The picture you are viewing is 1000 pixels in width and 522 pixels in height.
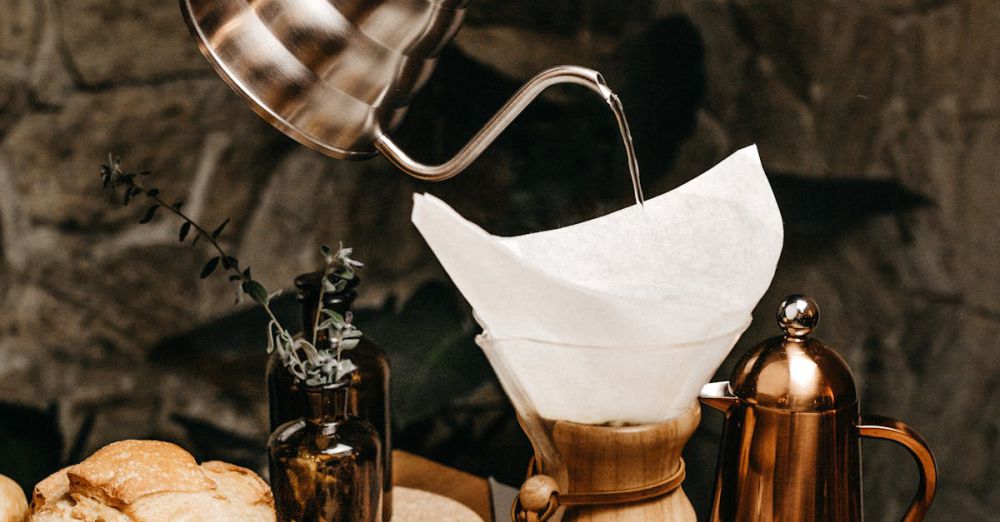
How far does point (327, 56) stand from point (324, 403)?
0.30 m

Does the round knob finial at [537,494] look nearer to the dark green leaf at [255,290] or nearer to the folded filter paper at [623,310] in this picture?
the folded filter paper at [623,310]

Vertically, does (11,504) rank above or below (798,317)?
below

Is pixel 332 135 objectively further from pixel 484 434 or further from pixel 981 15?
pixel 484 434

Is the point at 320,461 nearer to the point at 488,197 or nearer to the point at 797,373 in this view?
the point at 797,373

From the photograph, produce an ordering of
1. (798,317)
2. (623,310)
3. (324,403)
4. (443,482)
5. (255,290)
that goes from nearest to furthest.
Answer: (623,310), (798,317), (324,403), (255,290), (443,482)

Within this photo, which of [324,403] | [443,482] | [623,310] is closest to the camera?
[623,310]

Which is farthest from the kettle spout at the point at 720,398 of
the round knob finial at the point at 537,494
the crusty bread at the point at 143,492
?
the crusty bread at the point at 143,492

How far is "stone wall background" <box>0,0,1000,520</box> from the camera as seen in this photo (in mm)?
888

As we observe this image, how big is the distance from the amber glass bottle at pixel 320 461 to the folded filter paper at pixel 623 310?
8.6 inches

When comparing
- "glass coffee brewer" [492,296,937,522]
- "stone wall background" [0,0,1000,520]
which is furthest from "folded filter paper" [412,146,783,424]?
"stone wall background" [0,0,1000,520]

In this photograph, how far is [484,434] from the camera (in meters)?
1.35

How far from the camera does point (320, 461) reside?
774mm

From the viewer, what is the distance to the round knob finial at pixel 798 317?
67cm

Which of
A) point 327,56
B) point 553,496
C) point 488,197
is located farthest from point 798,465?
point 488,197
